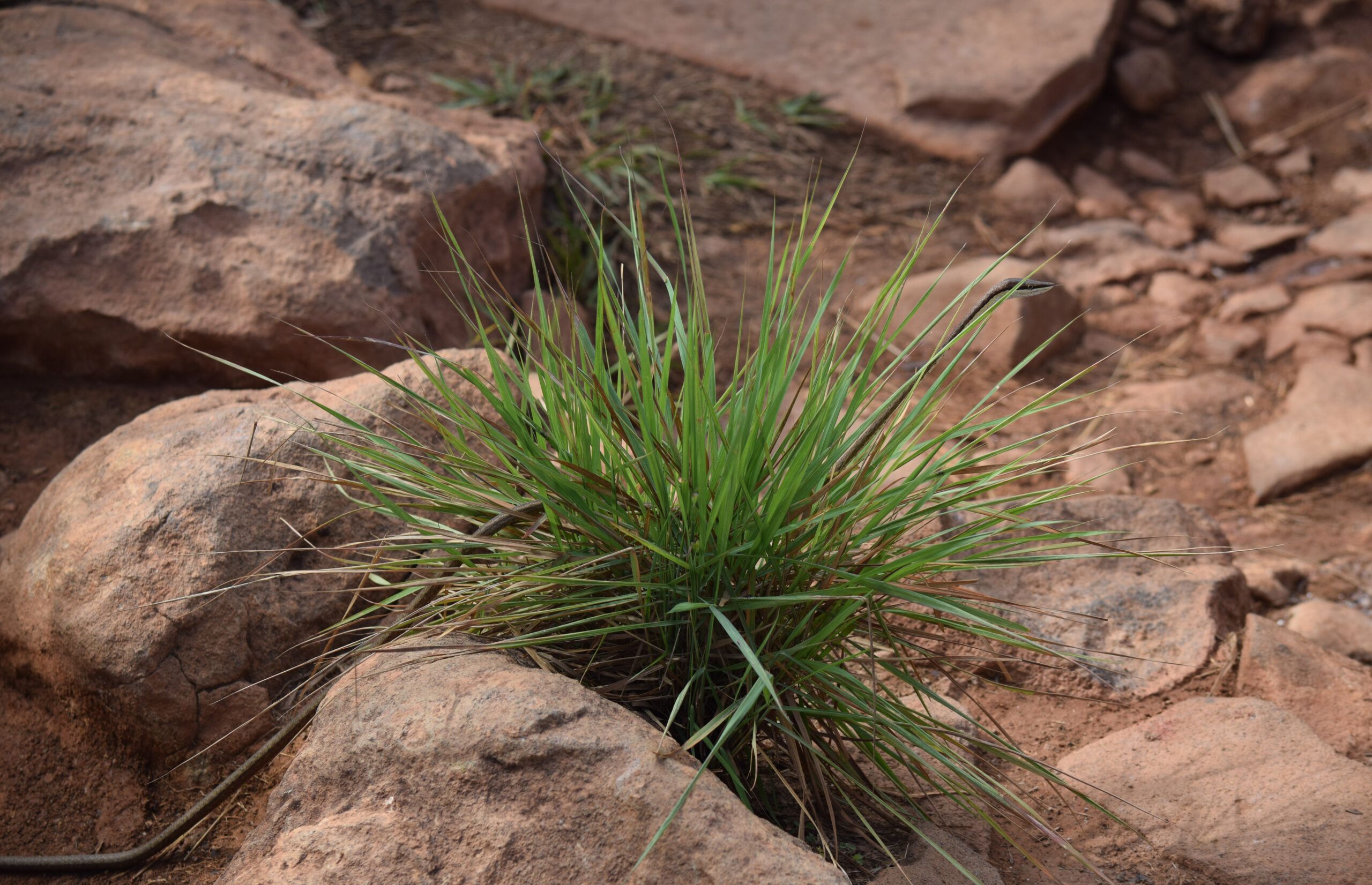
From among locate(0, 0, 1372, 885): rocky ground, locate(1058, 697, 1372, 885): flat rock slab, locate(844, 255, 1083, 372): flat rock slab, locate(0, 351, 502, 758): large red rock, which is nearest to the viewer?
locate(0, 0, 1372, 885): rocky ground

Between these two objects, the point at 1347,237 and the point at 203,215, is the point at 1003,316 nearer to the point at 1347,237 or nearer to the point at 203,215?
the point at 1347,237

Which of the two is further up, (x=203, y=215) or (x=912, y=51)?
(x=912, y=51)

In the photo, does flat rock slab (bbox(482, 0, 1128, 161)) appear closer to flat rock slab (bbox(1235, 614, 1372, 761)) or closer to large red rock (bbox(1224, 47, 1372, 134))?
large red rock (bbox(1224, 47, 1372, 134))

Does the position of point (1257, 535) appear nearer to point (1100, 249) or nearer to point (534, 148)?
point (1100, 249)

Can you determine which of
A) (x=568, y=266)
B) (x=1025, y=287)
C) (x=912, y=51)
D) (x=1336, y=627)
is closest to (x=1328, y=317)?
(x=1336, y=627)

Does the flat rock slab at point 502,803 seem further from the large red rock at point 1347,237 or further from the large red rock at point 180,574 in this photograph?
the large red rock at point 1347,237

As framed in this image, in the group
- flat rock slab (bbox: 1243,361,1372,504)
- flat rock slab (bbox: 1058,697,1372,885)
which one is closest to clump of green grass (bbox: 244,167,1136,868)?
flat rock slab (bbox: 1058,697,1372,885)
